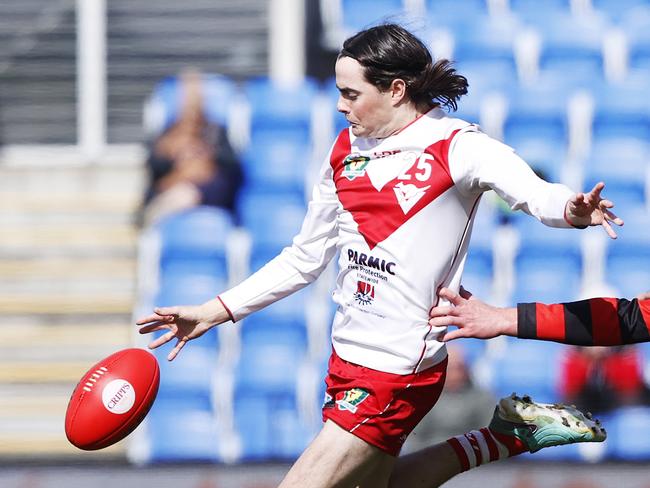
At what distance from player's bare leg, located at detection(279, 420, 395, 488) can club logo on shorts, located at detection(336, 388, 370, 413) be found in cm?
6

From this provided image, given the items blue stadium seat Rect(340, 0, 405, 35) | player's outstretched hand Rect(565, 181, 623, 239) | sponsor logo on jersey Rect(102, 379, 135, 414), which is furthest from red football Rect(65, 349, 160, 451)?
blue stadium seat Rect(340, 0, 405, 35)

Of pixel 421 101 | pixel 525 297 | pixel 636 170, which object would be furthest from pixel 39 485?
pixel 636 170

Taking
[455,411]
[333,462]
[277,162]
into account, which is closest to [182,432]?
[455,411]

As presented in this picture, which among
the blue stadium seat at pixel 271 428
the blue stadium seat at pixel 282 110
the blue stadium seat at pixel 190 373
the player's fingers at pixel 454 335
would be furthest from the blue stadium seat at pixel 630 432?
the player's fingers at pixel 454 335

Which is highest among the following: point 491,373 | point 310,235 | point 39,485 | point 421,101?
point 421,101

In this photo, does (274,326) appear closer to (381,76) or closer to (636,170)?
(636,170)

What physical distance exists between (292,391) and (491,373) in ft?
3.58

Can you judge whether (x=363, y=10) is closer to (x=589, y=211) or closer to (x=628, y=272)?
(x=628, y=272)

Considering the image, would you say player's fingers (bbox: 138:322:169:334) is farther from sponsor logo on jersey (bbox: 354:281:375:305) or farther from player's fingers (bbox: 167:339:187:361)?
sponsor logo on jersey (bbox: 354:281:375:305)

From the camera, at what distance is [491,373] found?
22.3 ft

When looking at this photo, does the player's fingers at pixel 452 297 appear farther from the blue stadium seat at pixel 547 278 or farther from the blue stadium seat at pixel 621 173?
the blue stadium seat at pixel 621 173

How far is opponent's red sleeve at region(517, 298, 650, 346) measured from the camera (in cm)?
349

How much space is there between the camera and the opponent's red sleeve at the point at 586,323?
11.5ft

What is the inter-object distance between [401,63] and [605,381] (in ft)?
11.8
